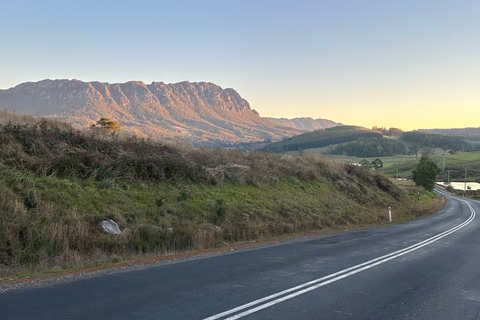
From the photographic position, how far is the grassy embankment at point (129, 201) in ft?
33.3

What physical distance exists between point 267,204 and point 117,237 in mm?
9941

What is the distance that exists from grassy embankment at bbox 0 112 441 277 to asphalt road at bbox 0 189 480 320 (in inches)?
102

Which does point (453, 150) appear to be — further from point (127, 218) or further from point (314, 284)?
point (314, 284)

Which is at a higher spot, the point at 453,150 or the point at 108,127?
the point at 108,127

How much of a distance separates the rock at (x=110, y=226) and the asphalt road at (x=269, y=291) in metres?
3.31

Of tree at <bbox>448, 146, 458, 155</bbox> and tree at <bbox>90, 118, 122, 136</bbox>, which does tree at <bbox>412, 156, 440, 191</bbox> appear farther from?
tree at <bbox>448, 146, 458, 155</bbox>

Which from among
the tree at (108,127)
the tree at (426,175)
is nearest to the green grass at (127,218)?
the tree at (108,127)

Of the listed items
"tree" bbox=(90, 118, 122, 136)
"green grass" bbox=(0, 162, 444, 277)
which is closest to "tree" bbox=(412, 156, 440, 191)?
"green grass" bbox=(0, 162, 444, 277)

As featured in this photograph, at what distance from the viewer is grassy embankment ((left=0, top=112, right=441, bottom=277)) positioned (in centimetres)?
1016

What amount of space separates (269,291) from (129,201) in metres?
8.84

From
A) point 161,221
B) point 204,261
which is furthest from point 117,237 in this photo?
point 204,261

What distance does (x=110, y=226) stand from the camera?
11.8 metres

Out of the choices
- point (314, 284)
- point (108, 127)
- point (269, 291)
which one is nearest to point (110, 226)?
point (269, 291)

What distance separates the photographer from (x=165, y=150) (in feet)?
63.8
